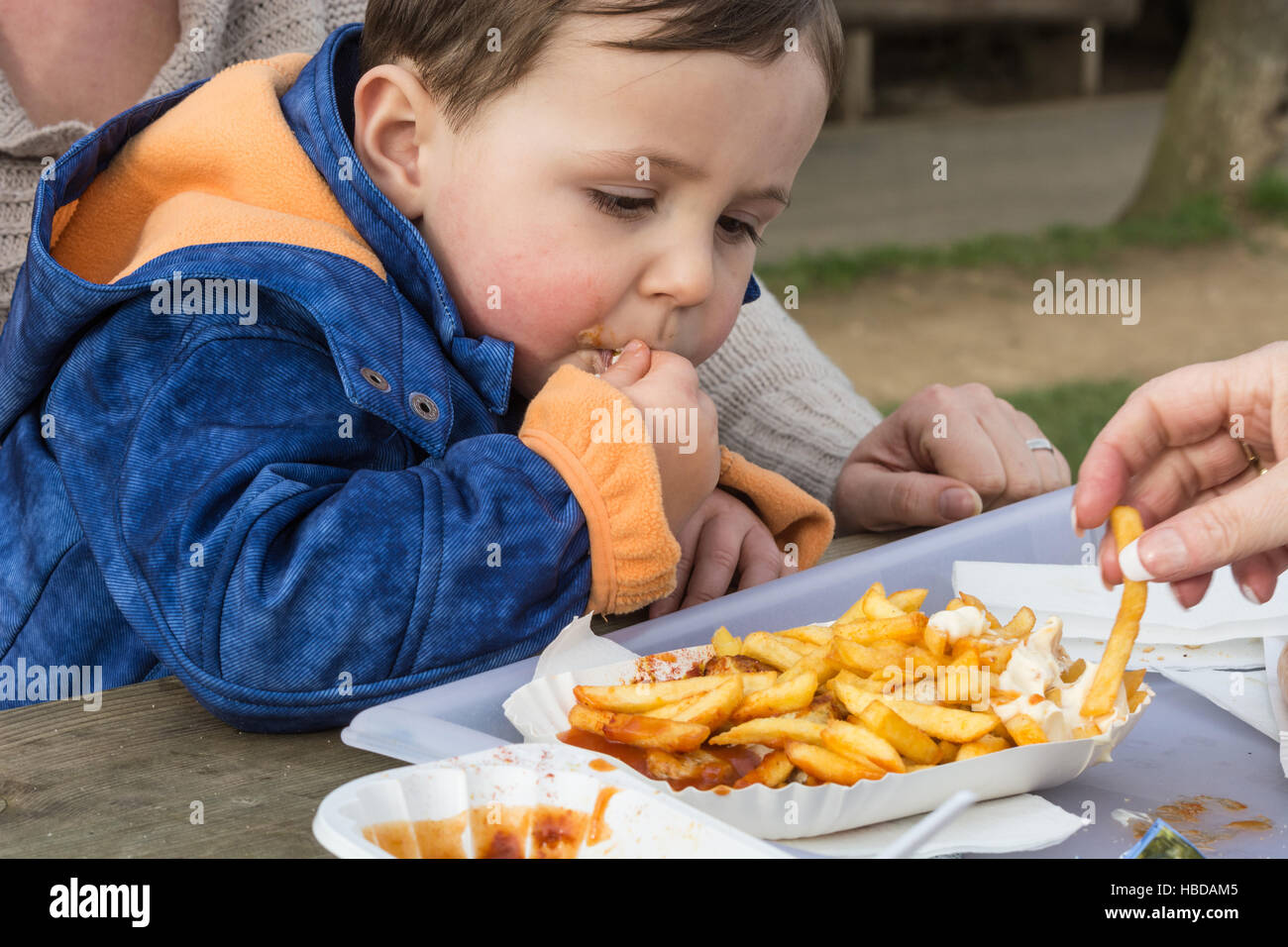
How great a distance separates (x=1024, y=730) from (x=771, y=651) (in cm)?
24

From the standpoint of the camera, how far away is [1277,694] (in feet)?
4.02

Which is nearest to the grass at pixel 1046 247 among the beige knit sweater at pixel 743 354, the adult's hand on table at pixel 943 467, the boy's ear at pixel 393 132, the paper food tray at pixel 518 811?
the beige knit sweater at pixel 743 354

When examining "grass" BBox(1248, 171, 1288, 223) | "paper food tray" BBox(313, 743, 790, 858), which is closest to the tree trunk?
"grass" BBox(1248, 171, 1288, 223)

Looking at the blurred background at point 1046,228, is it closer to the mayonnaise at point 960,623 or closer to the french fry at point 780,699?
the mayonnaise at point 960,623

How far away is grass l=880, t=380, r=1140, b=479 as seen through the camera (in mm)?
5125

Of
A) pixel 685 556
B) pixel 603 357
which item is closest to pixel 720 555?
pixel 685 556

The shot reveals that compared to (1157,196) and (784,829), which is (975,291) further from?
(784,829)

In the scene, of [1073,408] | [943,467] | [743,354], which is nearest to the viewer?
[943,467]

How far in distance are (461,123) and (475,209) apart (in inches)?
3.8

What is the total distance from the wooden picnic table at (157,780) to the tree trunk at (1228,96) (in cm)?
776

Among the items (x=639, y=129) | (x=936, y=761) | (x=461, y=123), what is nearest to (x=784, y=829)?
(x=936, y=761)

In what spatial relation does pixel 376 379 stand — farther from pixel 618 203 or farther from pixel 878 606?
pixel 878 606

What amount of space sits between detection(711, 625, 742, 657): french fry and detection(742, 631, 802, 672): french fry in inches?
0.5
